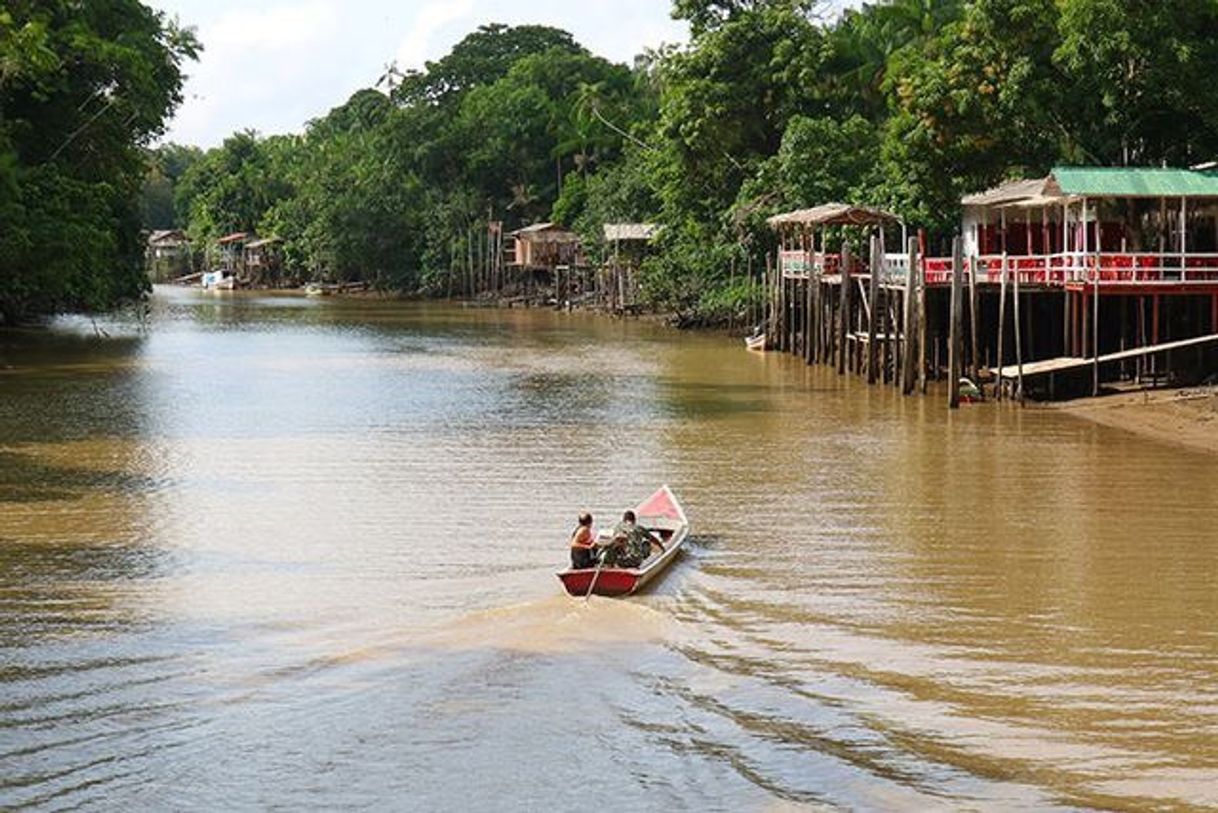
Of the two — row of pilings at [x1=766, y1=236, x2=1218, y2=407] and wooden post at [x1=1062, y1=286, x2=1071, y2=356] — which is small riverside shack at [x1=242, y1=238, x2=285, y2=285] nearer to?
row of pilings at [x1=766, y1=236, x2=1218, y2=407]

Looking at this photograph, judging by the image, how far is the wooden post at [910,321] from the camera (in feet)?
101

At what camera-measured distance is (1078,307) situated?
32156mm

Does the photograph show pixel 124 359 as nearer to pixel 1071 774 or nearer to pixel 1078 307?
pixel 1078 307

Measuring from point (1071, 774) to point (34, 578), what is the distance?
398 inches

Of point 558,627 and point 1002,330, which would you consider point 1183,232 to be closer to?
point 1002,330

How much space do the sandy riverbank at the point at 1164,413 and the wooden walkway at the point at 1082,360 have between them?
0.68 m

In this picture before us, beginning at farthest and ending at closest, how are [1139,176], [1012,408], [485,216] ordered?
1. [485,216]
2. [1139,176]
3. [1012,408]

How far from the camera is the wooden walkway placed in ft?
92.8

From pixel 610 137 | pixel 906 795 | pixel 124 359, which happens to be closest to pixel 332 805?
pixel 906 795

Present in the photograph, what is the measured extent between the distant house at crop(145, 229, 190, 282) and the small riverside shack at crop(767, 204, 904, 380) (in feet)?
310

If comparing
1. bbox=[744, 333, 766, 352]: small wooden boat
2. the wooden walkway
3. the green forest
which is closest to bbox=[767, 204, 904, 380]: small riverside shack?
bbox=[744, 333, 766, 352]: small wooden boat

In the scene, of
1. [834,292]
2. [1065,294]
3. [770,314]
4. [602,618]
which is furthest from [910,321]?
[602,618]

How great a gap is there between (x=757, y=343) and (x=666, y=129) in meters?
11.2

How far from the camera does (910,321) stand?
1237 inches
